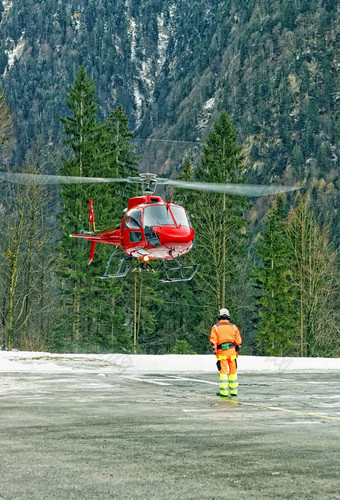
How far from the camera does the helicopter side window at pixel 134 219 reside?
20031mm

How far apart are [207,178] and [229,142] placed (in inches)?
114

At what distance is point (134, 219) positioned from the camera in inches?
797

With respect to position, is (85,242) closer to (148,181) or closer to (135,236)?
(135,236)

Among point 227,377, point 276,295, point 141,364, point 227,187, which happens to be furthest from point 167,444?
point 276,295

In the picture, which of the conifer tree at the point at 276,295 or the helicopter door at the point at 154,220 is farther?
the conifer tree at the point at 276,295

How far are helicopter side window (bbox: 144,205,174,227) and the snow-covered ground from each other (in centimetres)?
599

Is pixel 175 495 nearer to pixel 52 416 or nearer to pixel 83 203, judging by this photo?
pixel 52 416

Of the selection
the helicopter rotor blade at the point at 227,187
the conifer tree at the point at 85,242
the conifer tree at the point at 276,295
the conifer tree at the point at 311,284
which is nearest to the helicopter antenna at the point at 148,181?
the helicopter rotor blade at the point at 227,187

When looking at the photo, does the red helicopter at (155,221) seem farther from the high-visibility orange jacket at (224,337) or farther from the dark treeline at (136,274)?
the dark treeline at (136,274)

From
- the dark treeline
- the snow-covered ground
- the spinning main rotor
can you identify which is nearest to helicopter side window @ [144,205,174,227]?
the spinning main rotor

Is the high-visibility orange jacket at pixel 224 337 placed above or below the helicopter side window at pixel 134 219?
below

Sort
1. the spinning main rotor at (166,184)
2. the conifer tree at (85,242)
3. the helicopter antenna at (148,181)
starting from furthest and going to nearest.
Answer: the conifer tree at (85,242) < the helicopter antenna at (148,181) < the spinning main rotor at (166,184)

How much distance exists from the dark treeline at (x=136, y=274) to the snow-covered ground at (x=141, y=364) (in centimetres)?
1172

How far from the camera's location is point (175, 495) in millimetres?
5113
